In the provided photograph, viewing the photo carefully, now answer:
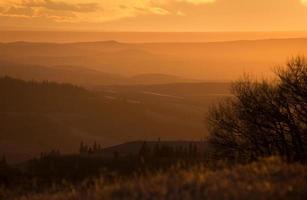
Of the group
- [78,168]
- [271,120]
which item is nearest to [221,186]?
[271,120]

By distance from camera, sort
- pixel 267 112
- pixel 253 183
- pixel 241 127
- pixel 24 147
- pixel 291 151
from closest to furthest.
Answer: pixel 253 183 < pixel 291 151 < pixel 267 112 < pixel 241 127 < pixel 24 147

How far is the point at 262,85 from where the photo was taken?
119ft

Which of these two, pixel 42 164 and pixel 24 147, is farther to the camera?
pixel 24 147

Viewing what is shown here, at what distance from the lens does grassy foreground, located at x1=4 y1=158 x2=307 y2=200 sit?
34.3ft

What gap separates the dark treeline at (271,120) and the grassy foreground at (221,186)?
16.8m

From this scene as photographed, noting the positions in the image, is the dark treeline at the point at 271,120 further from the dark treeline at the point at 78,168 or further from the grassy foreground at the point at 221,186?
the grassy foreground at the point at 221,186

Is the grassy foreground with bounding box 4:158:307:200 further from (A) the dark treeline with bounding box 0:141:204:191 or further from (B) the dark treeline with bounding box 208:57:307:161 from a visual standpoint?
(B) the dark treeline with bounding box 208:57:307:161

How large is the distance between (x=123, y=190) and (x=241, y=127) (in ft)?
80.2

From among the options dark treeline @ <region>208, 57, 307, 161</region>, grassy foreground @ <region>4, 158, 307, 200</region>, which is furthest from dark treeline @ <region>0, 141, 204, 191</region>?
dark treeline @ <region>208, 57, 307, 161</region>

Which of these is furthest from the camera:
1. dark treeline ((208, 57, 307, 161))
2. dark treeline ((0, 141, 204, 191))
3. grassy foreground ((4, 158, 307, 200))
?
dark treeline ((208, 57, 307, 161))

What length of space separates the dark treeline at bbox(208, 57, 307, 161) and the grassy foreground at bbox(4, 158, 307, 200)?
16757mm

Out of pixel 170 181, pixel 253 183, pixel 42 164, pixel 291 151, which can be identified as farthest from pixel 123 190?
pixel 42 164

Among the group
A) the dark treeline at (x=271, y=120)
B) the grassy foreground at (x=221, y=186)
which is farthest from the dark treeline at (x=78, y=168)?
the dark treeline at (x=271, y=120)

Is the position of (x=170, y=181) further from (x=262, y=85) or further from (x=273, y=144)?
(x=262, y=85)
